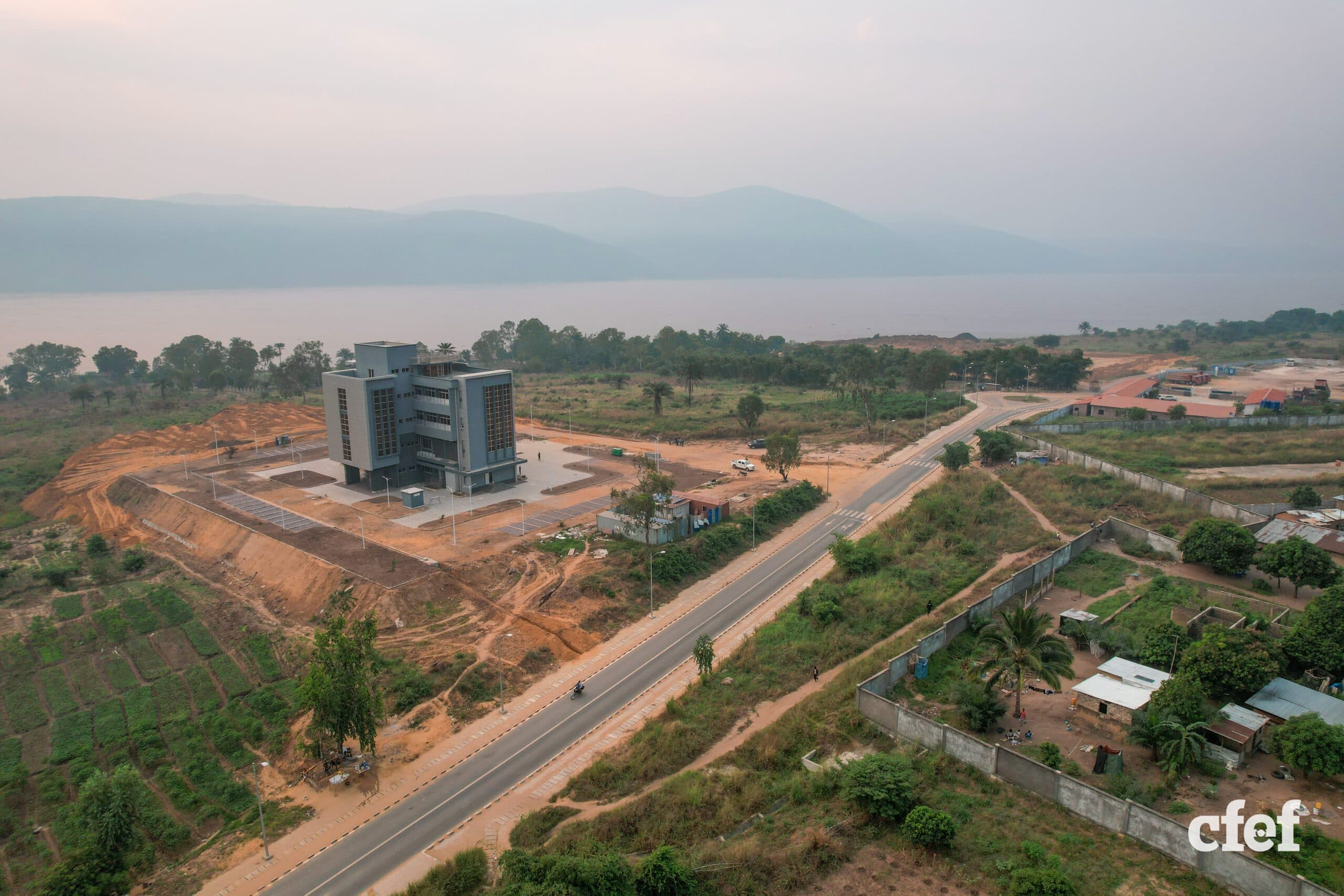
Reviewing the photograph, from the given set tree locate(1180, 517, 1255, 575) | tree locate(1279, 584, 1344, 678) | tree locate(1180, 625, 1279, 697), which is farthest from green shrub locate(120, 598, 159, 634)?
tree locate(1180, 517, 1255, 575)

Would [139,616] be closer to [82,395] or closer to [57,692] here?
[57,692]

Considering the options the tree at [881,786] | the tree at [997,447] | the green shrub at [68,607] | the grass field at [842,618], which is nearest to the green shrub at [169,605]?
the green shrub at [68,607]

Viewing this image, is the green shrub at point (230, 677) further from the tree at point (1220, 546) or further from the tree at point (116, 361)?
the tree at point (116, 361)

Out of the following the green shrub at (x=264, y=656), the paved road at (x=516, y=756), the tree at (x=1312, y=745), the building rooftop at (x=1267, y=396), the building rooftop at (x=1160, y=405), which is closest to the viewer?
the tree at (x=1312, y=745)

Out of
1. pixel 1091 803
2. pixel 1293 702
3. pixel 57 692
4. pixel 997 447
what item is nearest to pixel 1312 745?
pixel 1293 702

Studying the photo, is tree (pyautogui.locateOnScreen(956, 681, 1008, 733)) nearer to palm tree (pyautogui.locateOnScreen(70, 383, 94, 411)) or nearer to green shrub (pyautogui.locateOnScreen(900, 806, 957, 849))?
green shrub (pyautogui.locateOnScreen(900, 806, 957, 849))

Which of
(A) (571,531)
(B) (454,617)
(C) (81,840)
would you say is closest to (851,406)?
(A) (571,531)

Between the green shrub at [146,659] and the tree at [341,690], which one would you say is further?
the green shrub at [146,659]
